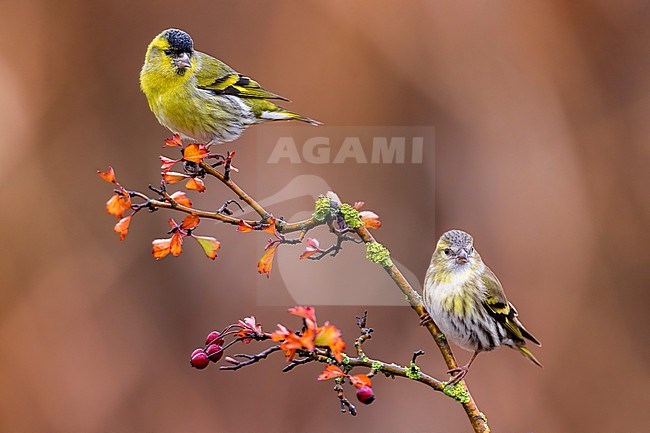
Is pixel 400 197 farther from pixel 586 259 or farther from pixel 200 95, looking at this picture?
pixel 200 95

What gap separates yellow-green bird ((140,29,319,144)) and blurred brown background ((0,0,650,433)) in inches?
53.8

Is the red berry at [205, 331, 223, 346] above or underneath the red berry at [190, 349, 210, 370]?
above

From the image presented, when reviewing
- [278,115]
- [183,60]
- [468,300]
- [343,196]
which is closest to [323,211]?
Result: [183,60]

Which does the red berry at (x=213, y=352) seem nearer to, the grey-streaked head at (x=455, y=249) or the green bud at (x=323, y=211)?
the green bud at (x=323, y=211)

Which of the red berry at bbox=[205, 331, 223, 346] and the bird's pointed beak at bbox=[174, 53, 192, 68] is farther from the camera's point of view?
the bird's pointed beak at bbox=[174, 53, 192, 68]

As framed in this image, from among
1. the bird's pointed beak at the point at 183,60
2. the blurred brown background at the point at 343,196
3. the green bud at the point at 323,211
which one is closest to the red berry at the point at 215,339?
the green bud at the point at 323,211

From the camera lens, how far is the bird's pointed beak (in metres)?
1.35

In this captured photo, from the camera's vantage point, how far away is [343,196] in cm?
304

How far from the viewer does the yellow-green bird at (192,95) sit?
1396 mm

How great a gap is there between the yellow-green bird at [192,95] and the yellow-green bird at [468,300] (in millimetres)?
378

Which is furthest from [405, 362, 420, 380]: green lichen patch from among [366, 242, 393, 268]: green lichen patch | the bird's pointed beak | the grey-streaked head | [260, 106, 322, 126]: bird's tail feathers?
[260, 106, 322, 126]: bird's tail feathers

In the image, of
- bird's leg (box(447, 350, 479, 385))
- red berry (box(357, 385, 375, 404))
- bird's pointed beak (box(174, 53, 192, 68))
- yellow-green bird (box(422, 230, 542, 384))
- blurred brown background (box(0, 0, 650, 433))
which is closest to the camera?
red berry (box(357, 385, 375, 404))

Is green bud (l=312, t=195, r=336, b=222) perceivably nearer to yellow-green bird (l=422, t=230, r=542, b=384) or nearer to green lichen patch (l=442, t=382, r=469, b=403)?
green lichen patch (l=442, t=382, r=469, b=403)

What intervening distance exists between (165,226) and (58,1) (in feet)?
3.20
